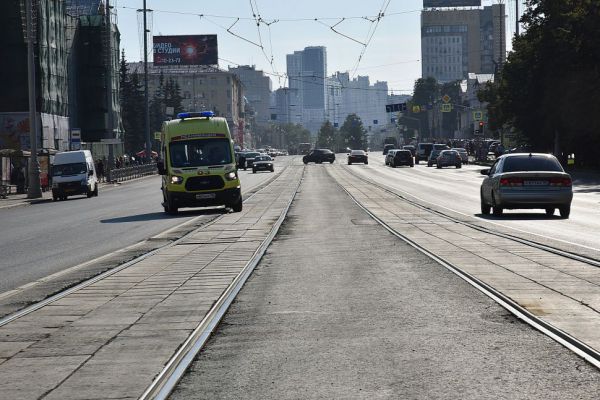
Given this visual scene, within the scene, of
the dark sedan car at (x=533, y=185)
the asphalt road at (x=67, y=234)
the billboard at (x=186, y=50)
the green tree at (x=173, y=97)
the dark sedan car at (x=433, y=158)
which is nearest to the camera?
the asphalt road at (x=67, y=234)

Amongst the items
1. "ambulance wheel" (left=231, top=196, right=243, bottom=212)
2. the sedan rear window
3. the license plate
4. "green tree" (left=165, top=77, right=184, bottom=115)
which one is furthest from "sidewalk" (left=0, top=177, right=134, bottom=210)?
"green tree" (left=165, top=77, right=184, bottom=115)

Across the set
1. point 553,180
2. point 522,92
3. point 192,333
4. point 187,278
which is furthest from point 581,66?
point 192,333

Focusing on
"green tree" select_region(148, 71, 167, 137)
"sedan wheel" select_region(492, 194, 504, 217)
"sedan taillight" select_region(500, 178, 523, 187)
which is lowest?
"sedan wheel" select_region(492, 194, 504, 217)

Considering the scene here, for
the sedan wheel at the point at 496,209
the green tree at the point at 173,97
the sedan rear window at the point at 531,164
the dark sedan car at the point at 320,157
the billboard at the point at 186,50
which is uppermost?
the billboard at the point at 186,50

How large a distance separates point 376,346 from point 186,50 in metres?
164

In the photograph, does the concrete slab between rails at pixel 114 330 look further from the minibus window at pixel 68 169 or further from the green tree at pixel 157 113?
the green tree at pixel 157 113

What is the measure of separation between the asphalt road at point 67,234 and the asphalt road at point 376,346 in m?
Result: 4.71

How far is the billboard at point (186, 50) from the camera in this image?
169 m

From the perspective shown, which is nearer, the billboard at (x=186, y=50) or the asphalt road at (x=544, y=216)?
the asphalt road at (x=544, y=216)

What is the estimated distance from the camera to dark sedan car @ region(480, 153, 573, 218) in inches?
1047

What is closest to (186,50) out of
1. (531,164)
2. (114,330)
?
(531,164)

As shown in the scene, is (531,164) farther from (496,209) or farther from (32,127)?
(32,127)

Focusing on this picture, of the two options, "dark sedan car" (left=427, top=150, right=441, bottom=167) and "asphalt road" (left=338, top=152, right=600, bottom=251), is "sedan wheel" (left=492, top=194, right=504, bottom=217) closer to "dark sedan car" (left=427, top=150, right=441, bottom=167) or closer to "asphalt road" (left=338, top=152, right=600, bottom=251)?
"asphalt road" (left=338, top=152, right=600, bottom=251)

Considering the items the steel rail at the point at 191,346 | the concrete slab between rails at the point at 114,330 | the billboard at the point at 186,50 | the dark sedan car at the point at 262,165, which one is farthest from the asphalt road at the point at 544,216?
the billboard at the point at 186,50
